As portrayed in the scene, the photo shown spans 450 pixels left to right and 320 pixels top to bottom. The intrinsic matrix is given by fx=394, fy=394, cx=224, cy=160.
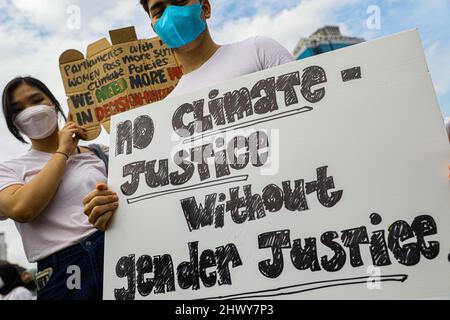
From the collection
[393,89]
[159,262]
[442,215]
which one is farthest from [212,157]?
[442,215]

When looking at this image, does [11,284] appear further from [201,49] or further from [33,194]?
[201,49]

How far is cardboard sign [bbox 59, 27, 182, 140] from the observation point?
7.57 feet

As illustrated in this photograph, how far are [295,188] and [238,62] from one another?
686 millimetres

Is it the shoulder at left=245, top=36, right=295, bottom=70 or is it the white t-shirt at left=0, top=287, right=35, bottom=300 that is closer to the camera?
the shoulder at left=245, top=36, right=295, bottom=70

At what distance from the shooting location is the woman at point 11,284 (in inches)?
143

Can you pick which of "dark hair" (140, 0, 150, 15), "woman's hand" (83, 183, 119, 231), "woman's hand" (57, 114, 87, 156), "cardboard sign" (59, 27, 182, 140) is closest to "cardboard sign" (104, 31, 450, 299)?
"woman's hand" (83, 183, 119, 231)

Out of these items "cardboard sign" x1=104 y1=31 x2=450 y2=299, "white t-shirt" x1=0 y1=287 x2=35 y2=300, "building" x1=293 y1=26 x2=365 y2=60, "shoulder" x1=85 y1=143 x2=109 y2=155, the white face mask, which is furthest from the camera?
"building" x1=293 y1=26 x2=365 y2=60

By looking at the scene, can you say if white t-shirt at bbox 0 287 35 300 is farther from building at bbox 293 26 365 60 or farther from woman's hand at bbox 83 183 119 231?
building at bbox 293 26 365 60

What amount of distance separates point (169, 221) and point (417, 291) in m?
0.81

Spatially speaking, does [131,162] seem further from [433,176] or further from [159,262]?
[433,176]

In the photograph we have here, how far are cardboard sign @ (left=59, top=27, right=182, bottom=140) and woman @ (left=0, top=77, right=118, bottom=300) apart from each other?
402mm

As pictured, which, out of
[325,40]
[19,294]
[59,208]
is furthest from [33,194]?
[325,40]

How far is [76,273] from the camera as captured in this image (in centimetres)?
161

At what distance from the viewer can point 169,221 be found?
1407mm
